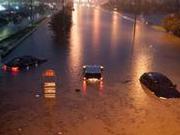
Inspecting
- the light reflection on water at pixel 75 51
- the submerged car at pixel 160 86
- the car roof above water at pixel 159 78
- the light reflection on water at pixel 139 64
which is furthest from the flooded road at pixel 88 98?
the car roof above water at pixel 159 78

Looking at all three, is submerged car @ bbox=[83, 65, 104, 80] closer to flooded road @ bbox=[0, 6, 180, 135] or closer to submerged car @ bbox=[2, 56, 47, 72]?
flooded road @ bbox=[0, 6, 180, 135]

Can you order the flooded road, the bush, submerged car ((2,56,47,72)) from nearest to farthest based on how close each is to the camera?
the flooded road, submerged car ((2,56,47,72)), the bush

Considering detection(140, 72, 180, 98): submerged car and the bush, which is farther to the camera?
the bush

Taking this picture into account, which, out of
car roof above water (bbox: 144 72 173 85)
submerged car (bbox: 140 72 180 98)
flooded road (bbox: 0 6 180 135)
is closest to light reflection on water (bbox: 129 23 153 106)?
flooded road (bbox: 0 6 180 135)

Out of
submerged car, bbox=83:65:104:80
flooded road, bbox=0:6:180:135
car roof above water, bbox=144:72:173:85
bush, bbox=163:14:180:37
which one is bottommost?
bush, bbox=163:14:180:37

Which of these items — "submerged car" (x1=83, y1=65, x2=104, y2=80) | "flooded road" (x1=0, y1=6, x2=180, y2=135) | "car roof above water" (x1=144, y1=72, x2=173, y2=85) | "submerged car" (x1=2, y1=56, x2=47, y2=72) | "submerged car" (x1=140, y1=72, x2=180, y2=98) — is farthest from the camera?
"submerged car" (x1=2, y1=56, x2=47, y2=72)

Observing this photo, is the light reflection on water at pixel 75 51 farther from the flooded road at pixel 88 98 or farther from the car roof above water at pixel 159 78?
the car roof above water at pixel 159 78

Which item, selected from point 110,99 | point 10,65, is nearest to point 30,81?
point 10,65
